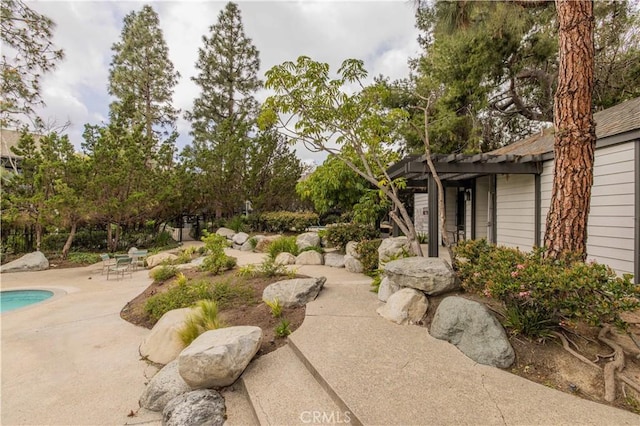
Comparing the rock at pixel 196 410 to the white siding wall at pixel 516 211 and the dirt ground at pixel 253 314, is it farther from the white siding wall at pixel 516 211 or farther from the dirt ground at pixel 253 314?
the white siding wall at pixel 516 211

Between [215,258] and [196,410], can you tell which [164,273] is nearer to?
[215,258]

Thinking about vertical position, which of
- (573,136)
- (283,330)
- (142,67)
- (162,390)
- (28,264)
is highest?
(142,67)

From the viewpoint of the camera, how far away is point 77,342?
14.0 ft

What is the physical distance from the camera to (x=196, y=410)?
8.21 feet

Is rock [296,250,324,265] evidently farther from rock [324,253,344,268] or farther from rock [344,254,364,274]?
rock [344,254,364,274]

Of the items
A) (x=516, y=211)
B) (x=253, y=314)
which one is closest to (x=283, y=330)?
(x=253, y=314)

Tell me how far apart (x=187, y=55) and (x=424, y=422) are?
23012 millimetres

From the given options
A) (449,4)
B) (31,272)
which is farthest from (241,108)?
(449,4)

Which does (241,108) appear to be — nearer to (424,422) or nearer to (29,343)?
(29,343)

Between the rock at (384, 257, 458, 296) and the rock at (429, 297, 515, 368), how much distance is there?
1.56ft

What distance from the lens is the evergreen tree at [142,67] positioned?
1716cm

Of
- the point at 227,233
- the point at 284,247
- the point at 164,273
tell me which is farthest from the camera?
the point at 227,233

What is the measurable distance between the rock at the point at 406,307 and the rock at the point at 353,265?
9.19 feet

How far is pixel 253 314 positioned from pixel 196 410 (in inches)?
72.0
